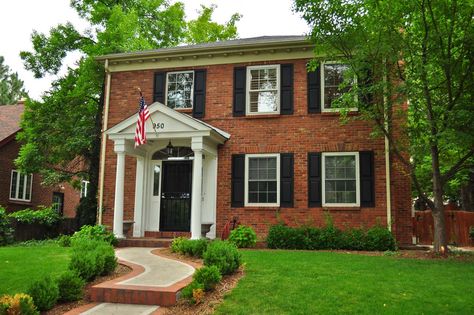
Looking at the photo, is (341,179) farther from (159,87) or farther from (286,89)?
(159,87)

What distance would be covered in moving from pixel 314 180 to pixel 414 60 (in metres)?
4.22

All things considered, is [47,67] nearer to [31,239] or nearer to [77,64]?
[77,64]

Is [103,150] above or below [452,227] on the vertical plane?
above

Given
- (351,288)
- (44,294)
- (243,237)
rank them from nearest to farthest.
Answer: (44,294) < (351,288) < (243,237)

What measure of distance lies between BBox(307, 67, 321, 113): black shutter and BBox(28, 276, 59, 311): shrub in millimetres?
9054

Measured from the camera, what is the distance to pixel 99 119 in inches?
716

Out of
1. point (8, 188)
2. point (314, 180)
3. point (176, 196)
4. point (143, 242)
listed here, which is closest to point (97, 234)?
point (143, 242)

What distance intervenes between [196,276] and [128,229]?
24.3 feet

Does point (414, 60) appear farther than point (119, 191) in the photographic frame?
No

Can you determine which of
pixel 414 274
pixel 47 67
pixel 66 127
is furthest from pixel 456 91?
pixel 47 67

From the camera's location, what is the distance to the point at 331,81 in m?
13.1

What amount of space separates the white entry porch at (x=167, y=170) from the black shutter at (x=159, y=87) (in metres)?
1.43

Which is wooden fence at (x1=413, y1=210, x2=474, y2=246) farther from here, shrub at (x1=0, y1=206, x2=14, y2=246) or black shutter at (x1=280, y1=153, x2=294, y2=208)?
shrub at (x1=0, y1=206, x2=14, y2=246)

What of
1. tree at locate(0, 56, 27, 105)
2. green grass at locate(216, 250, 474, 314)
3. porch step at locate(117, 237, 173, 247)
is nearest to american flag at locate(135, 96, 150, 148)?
porch step at locate(117, 237, 173, 247)
